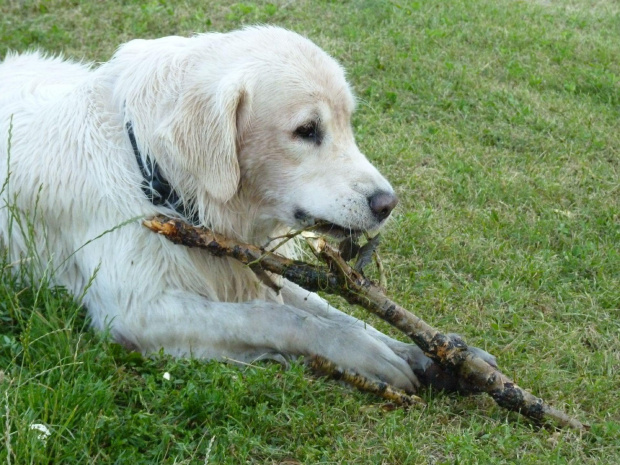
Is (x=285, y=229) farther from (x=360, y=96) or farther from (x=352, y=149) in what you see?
(x=360, y=96)

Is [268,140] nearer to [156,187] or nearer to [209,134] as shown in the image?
[209,134]

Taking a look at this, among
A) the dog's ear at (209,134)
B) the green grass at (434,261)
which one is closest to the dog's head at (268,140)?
the dog's ear at (209,134)

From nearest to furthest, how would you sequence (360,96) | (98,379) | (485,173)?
(98,379) < (485,173) < (360,96)

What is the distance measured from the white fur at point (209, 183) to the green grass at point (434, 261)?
8.3 inches

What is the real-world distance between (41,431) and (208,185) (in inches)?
53.5

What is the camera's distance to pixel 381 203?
12.8 feet

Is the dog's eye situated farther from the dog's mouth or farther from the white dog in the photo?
the dog's mouth

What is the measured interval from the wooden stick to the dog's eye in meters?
0.52

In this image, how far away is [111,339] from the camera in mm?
4016

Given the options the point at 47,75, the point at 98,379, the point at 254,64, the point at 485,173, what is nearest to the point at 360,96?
the point at 485,173

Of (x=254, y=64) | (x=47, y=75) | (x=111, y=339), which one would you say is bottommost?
(x=111, y=339)

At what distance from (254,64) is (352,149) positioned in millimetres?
601

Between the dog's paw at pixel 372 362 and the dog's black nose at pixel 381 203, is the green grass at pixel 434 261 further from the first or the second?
the dog's black nose at pixel 381 203

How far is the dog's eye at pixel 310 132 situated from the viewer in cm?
398
